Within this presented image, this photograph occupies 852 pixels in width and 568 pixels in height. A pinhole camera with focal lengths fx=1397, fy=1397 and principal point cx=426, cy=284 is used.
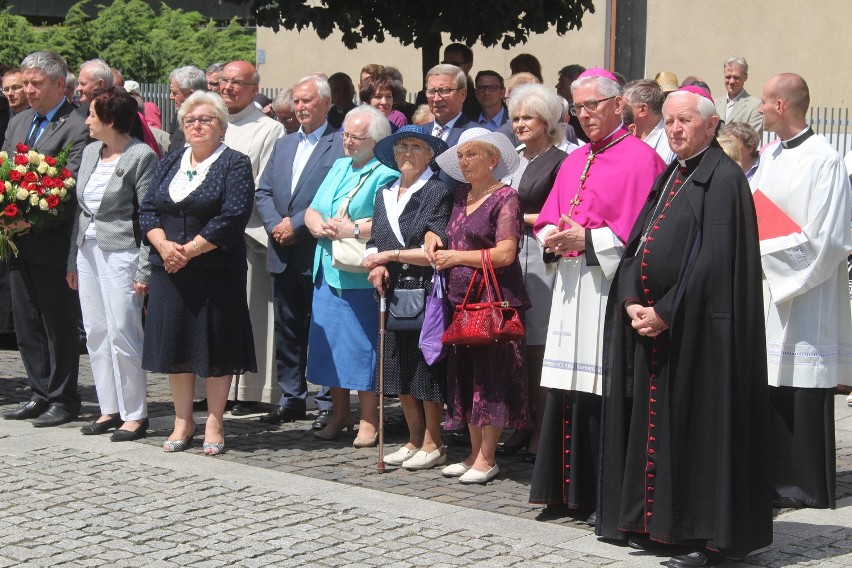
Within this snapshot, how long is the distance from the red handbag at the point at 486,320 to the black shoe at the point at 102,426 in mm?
2572

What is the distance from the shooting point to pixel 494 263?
7434 millimetres

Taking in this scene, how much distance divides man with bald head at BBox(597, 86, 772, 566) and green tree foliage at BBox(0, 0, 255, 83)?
98.4 ft

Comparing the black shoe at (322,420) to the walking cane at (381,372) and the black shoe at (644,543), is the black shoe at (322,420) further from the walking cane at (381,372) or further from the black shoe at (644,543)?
the black shoe at (644,543)

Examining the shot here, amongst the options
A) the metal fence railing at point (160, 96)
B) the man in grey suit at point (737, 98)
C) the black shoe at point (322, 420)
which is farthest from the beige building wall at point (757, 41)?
→ the black shoe at point (322, 420)

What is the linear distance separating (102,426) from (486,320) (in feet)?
9.46

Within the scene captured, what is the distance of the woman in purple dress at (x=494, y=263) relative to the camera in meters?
7.50

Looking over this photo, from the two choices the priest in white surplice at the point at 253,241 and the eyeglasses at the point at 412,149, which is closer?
the eyeglasses at the point at 412,149

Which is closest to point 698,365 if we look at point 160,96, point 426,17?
point 426,17

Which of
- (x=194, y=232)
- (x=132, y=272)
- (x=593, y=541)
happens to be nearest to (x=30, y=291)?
(x=132, y=272)

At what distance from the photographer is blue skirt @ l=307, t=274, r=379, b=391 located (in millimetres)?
8523

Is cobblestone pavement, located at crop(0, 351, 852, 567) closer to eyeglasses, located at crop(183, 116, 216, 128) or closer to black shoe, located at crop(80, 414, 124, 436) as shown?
black shoe, located at crop(80, 414, 124, 436)

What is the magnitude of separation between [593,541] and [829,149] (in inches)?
95.6

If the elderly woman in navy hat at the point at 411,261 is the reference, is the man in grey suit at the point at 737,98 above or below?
above

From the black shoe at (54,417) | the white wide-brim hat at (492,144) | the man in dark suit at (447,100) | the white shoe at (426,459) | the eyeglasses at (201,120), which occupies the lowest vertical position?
the white shoe at (426,459)
